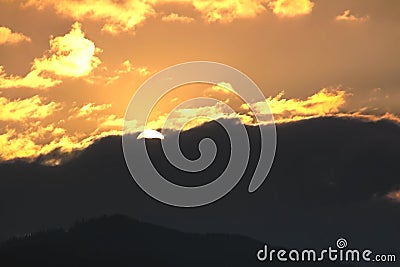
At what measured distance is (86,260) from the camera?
122m

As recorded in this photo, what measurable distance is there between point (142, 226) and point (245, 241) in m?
29.7

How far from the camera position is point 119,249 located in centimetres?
13362

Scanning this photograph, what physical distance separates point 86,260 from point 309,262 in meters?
60.1

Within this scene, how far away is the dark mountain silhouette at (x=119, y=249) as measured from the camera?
106562 mm

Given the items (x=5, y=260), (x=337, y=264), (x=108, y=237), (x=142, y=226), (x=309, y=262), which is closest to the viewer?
(x=337, y=264)

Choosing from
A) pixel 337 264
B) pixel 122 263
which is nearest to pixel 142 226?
pixel 122 263

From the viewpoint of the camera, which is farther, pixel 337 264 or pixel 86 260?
pixel 86 260

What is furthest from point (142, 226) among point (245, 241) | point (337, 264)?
point (337, 264)

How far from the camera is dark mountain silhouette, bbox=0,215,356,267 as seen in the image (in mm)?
106562

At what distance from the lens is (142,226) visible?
389 feet

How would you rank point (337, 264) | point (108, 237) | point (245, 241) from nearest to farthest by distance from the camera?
point (337, 264), point (245, 241), point (108, 237)

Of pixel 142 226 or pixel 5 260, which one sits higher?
pixel 142 226

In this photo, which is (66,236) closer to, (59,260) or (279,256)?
(59,260)

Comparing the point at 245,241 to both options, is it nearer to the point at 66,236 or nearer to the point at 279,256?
the point at 279,256
